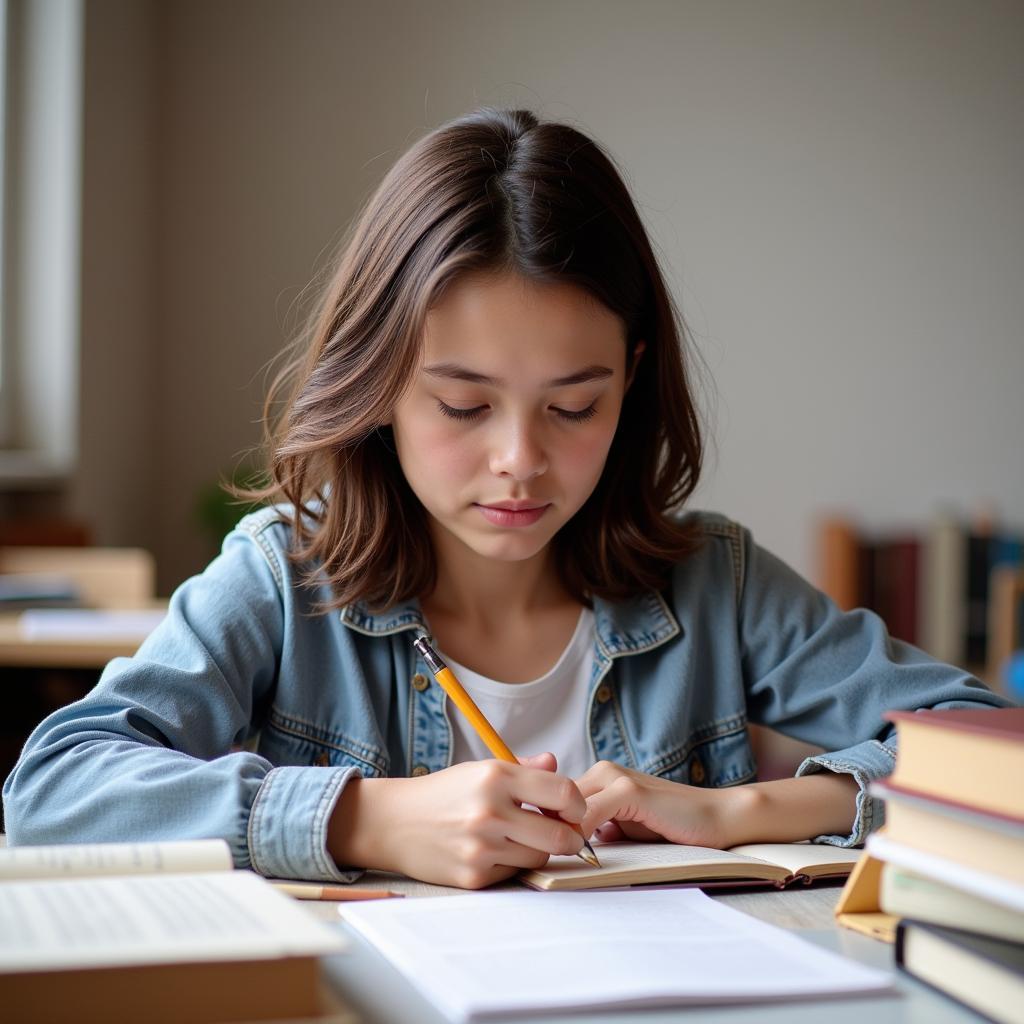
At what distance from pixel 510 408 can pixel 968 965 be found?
61cm

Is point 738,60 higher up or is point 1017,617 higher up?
point 738,60

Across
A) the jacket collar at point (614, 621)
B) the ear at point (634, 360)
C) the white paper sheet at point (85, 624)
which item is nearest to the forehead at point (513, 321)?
the ear at point (634, 360)

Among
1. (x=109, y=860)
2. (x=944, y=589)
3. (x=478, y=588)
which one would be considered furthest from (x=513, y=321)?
(x=944, y=589)

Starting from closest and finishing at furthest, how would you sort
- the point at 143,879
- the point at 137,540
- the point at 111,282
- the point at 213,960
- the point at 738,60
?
the point at 213,960, the point at 143,879, the point at 111,282, the point at 137,540, the point at 738,60

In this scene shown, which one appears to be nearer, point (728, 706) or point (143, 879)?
point (143, 879)

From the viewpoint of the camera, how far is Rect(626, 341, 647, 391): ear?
132 centimetres

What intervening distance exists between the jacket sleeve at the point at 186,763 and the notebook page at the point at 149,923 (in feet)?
0.70

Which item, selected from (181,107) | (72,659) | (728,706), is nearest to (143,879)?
(728,706)

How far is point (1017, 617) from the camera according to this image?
4000 millimetres

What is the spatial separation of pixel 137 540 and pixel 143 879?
332cm

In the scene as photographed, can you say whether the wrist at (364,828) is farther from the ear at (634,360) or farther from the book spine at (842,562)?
the book spine at (842,562)

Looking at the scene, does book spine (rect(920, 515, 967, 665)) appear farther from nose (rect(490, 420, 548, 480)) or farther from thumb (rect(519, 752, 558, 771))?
thumb (rect(519, 752, 558, 771))

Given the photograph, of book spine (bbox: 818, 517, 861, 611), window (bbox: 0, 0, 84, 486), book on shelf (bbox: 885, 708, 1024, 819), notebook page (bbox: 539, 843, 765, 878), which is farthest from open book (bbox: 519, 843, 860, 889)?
book spine (bbox: 818, 517, 861, 611)

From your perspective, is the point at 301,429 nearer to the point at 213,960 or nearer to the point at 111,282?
the point at 213,960
